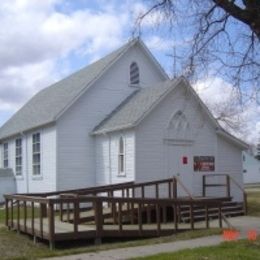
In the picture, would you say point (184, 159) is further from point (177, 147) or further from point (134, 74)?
point (134, 74)

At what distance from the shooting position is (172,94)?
1005 inches

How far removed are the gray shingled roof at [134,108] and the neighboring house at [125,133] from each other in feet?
0.14

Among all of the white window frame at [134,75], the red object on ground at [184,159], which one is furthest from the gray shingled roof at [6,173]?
the red object on ground at [184,159]

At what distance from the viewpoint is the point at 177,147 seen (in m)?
25.5

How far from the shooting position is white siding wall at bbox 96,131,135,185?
80.4 ft

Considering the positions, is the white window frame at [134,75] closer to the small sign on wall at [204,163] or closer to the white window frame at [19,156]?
the small sign on wall at [204,163]

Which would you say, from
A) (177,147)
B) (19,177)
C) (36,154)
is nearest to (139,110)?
(177,147)

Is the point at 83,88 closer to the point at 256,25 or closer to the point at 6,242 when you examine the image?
the point at 6,242

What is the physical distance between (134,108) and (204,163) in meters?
3.96

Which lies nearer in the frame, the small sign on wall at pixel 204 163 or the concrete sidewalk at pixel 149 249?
the concrete sidewalk at pixel 149 249

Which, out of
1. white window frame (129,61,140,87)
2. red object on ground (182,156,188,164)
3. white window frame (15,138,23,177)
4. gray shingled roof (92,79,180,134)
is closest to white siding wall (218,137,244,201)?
red object on ground (182,156,188,164)

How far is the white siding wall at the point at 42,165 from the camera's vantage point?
27172 mm

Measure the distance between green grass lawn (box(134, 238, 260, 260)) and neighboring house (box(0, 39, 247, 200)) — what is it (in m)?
10.5

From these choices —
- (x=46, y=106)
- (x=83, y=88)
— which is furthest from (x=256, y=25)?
(x=46, y=106)
